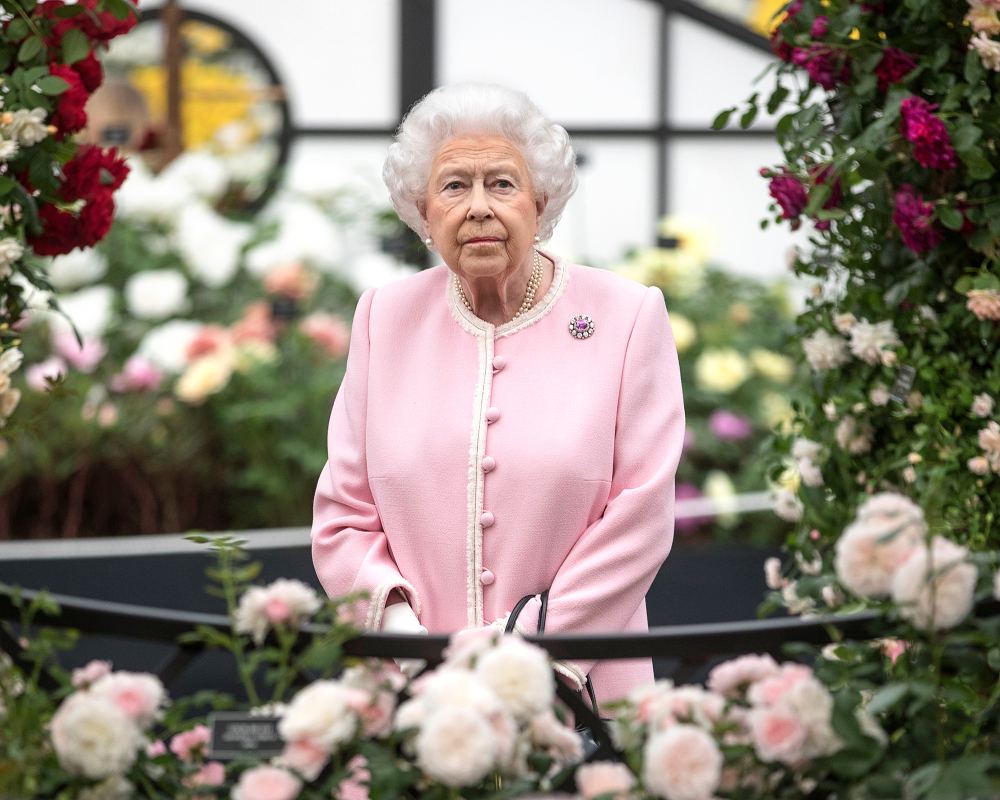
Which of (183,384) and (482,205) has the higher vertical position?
(183,384)

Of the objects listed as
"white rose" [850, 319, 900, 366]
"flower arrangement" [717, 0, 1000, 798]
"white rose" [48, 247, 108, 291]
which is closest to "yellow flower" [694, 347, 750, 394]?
"white rose" [48, 247, 108, 291]

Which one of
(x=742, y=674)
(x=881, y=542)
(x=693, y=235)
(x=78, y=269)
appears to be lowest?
(x=742, y=674)

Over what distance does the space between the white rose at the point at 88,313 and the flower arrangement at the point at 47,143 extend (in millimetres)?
3015

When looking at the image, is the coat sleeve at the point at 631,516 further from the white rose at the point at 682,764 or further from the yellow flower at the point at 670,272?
the yellow flower at the point at 670,272

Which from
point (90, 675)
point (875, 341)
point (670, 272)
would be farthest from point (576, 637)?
point (670, 272)

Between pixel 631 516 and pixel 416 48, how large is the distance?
208 inches

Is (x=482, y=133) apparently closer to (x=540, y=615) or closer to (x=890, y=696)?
(x=540, y=615)

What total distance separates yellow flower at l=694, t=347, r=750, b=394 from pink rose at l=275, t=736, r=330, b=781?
14.2ft

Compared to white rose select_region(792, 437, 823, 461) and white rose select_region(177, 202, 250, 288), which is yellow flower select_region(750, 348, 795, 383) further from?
white rose select_region(792, 437, 823, 461)

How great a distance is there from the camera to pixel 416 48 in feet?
22.9

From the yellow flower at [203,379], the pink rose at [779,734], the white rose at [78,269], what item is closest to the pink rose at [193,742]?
the pink rose at [779,734]

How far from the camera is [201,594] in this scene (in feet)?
14.8

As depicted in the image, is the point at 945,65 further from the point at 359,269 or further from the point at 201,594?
the point at 359,269

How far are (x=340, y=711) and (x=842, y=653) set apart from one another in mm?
696
